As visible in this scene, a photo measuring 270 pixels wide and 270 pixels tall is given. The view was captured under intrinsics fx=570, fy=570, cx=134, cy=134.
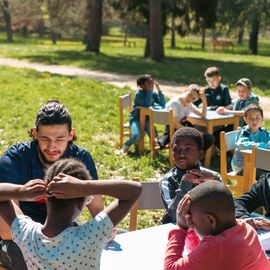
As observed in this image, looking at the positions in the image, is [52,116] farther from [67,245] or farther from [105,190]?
[67,245]

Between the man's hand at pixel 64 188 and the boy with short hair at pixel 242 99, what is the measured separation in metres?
6.32

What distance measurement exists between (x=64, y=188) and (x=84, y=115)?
986cm

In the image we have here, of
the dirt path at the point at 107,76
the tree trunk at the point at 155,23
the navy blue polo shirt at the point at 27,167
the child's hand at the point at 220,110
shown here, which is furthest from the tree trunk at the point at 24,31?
the navy blue polo shirt at the point at 27,167

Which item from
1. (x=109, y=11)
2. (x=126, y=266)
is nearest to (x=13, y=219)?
(x=126, y=266)

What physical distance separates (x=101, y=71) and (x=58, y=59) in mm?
5161

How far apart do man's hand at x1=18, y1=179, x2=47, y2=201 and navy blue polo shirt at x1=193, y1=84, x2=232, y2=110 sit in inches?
276

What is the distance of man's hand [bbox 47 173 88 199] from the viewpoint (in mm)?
2469

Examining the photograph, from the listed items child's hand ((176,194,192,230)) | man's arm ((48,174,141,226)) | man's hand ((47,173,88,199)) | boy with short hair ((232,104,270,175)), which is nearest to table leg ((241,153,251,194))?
boy with short hair ((232,104,270,175))

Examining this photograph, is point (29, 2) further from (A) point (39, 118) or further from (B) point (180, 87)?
(A) point (39, 118)

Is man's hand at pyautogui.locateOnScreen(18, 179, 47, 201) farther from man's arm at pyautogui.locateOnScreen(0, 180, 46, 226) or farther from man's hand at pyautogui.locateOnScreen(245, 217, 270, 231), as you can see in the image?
man's hand at pyautogui.locateOnScreen(245, 217, 270, 231)

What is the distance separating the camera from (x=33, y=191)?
260 cm

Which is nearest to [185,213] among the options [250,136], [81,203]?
[81,203]

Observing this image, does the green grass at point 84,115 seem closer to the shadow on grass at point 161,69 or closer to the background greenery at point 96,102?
the background greenery at point 96,102

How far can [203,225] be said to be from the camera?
2561 mm
